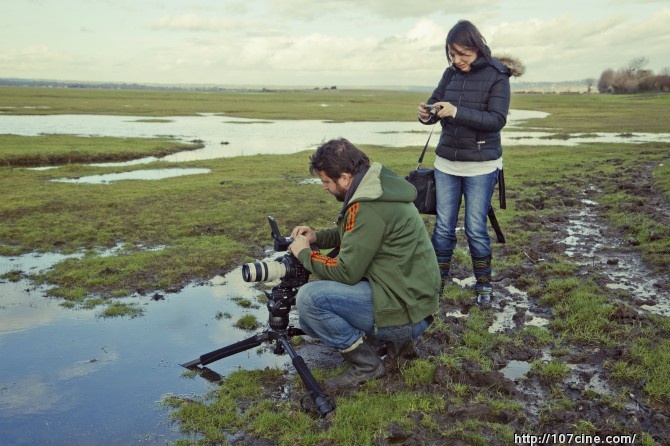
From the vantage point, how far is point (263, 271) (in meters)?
4.98

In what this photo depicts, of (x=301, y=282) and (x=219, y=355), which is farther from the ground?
(x=301, y=282)

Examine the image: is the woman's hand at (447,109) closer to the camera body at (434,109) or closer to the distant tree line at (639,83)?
the camera body at (434,109)

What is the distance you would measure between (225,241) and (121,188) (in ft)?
25.8

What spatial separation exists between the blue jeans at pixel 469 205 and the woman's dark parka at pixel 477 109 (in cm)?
31

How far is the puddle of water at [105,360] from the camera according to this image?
4629 mm

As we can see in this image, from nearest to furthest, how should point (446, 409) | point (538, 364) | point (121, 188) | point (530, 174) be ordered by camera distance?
1. point (446, 409)
2. point (538, 364)
3. point (121, 188)
4. point (530, 174)

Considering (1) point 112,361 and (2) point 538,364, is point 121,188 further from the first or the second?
(2) point 538,364

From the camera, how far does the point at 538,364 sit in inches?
216

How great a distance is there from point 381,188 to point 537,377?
2449mm

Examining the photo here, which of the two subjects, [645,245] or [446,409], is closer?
[446,409]

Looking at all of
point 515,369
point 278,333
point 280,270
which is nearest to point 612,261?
point 515,369

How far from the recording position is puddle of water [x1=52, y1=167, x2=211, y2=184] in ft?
62.3

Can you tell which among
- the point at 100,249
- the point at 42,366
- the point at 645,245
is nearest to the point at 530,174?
the point at 645,245

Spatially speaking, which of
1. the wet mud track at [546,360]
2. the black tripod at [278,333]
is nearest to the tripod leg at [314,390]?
the black tripod at [278,333]
